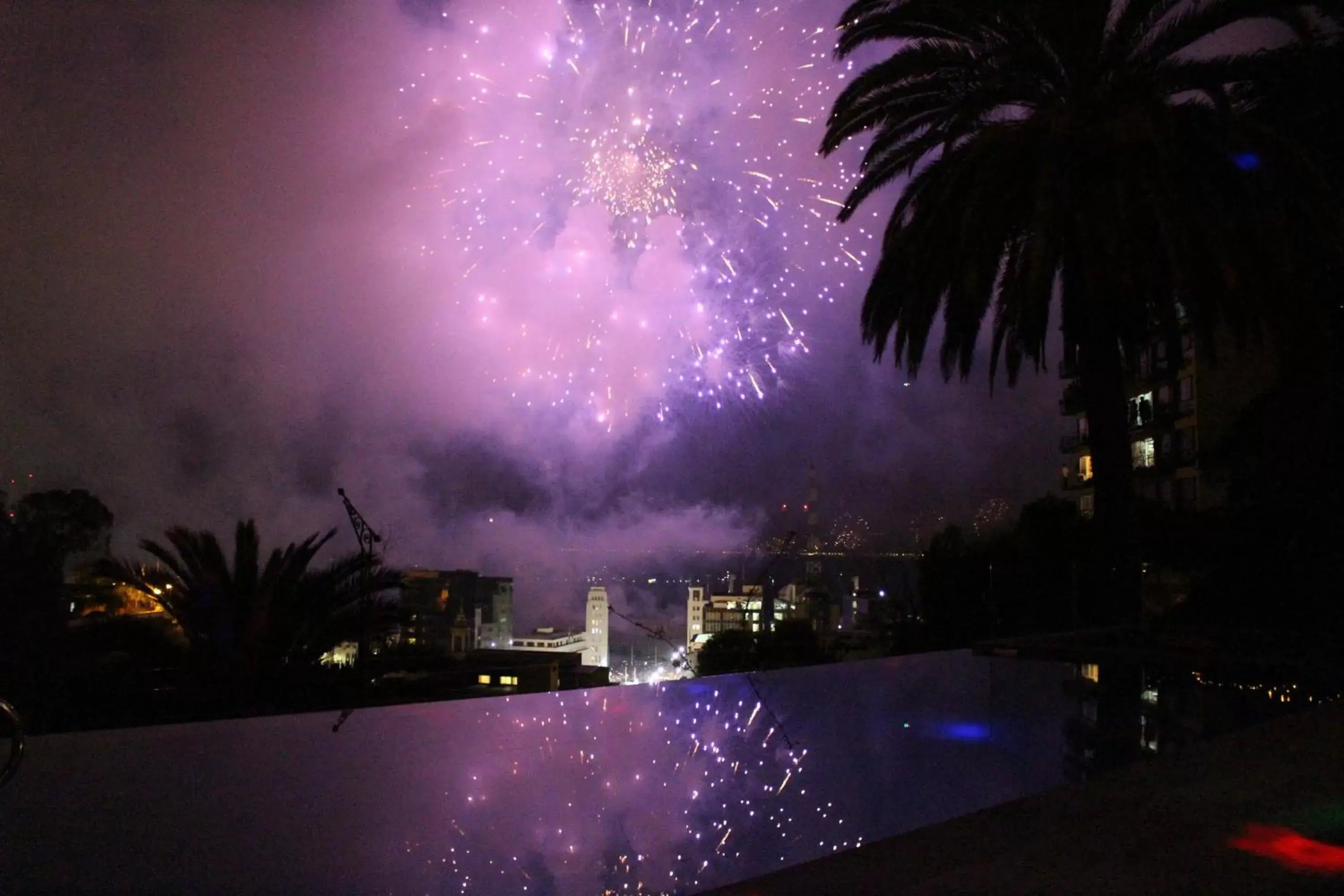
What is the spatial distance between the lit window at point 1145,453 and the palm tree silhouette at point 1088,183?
33.4m

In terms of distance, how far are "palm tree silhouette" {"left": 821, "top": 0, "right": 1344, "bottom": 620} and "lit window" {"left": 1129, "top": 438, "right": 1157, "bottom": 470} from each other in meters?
33.4

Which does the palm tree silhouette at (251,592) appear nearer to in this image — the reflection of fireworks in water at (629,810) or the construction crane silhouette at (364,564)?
the construction crane silhouette at (364,564)

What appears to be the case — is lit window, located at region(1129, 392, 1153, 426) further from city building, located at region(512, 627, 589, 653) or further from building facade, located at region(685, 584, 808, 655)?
city building, located at region(512, 627, 589, 653)

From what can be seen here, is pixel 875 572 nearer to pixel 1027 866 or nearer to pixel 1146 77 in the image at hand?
pixel 1146 77

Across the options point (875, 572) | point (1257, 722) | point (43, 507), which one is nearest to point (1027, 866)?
point (1257, 722)

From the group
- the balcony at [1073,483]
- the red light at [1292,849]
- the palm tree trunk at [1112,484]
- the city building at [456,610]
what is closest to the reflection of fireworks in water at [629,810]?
the red light at [1292,849]

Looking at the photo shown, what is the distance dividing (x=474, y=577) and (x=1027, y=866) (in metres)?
13.9

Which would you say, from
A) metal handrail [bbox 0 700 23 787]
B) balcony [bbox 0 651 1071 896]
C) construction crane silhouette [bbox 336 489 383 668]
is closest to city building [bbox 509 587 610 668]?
construction crane silhouette [bbox 336 489 383 668]

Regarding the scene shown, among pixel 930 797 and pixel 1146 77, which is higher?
pixel 1146 77

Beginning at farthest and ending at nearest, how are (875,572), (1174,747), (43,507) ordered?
(875,572), (43,507), (1174,747)

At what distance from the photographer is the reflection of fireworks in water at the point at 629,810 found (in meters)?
3.97

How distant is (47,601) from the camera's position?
10078mm

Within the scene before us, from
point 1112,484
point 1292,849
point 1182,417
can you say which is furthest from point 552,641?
point 1182,417

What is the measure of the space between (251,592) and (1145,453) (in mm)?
43482
